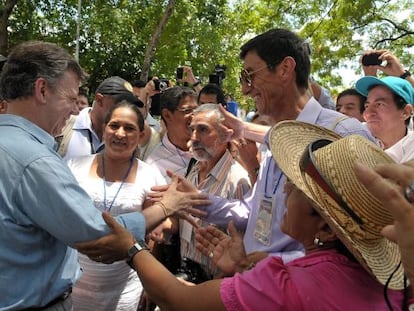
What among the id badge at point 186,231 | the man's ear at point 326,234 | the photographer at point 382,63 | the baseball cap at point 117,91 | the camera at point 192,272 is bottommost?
the camera at point 192,272

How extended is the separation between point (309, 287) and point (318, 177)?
1.01ft

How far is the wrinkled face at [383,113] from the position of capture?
336 centimetres

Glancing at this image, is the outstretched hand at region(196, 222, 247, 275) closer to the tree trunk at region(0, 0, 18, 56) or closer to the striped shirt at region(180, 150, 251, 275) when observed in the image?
the striped shirt at region(180, 150, 251, 275)

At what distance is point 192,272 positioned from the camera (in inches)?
114

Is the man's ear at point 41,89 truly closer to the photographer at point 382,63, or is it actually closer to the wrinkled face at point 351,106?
the photographer at point 382,63

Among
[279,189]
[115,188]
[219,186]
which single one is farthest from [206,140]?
[279,189]

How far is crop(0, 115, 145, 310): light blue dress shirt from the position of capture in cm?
177

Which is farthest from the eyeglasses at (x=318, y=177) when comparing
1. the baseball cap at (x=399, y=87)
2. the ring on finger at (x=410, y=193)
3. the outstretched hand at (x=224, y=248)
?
the baseball cap at (x=399, y=87)

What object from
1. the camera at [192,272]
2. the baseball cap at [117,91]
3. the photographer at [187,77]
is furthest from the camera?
the photographer at [187,77]

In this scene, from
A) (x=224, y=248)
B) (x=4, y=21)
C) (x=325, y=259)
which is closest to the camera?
(x=325, y=259)

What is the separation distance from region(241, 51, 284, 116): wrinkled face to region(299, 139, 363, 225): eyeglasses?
0.99 m

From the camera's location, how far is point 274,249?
2051 mm

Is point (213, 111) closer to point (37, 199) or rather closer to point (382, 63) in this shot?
point (37, 199)

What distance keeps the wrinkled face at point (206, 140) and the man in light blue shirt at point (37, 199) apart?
110cm
